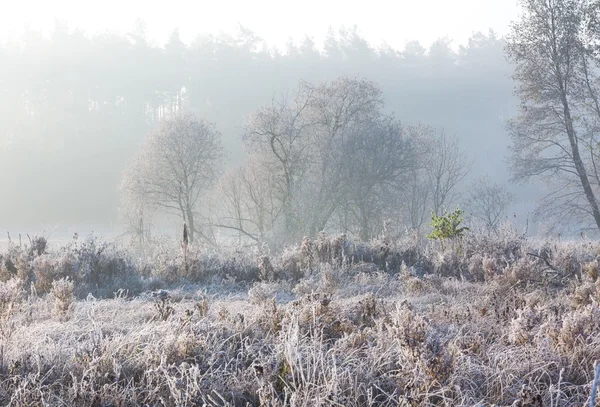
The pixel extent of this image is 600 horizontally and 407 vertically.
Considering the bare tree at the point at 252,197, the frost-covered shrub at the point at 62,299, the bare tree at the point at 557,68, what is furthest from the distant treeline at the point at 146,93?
the frost-covered shrub at the point at 62,299

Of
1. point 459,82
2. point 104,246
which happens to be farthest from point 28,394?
point 459,82

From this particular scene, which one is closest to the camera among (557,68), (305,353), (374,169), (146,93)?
(305,353)

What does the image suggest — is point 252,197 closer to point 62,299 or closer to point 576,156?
point 576,156

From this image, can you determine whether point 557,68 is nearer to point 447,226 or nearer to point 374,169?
point 374,169

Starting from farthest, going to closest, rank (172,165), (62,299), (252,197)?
1. (252,197)
2. (172,165)
3. (62,299)

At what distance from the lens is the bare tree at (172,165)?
33.9 meters

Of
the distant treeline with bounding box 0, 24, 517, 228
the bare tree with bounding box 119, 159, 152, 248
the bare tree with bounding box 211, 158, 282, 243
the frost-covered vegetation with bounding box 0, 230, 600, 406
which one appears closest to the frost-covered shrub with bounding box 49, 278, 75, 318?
the frost-covered vegetation with bounding box 0, 230, 600, 406

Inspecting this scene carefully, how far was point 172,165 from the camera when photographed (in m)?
34.0

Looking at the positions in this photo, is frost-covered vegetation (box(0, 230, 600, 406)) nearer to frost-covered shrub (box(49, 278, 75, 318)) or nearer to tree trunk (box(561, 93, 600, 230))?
frost-covered shrub (box(49, 278, 75, 318))

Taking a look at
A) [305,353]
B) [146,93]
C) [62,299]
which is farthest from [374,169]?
[146,93]

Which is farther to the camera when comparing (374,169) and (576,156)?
(374,169)

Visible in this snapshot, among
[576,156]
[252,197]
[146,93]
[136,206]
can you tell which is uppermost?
[146,93]

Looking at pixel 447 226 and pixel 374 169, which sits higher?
pixel 447 226

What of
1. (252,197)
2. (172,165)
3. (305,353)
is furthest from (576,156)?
(305,353)
